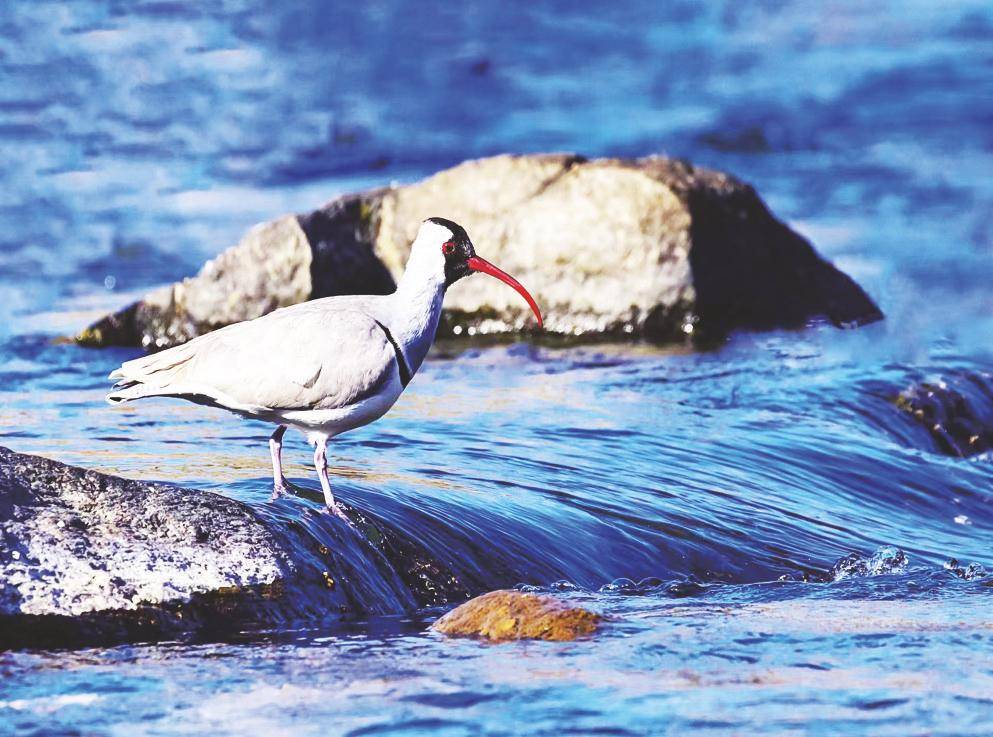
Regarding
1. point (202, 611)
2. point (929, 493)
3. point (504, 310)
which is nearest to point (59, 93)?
point (504, 310)

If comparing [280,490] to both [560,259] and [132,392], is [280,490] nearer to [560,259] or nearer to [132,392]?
[132,392]

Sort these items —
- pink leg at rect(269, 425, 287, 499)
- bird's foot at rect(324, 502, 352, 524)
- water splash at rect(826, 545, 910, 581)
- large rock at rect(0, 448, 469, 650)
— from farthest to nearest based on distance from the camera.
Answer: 1. water splash at rect(826, 545, 910, 581)
2. pink leg at rect(269, 425, 287, 499)
3. bird's foot at rect(324, 502, 352, 524)
4. large rock at rect(0, 448, 469, 650)

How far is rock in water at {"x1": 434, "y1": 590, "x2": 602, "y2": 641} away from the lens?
5309mm

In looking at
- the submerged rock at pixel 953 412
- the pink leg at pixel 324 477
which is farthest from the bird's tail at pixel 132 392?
the submerged rock at pixel 953 412

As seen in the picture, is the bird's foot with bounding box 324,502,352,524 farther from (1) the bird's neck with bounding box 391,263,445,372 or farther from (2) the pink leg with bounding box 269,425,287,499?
(1) the bird's neck with bounding box 391,263,445,372

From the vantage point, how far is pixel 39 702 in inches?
180

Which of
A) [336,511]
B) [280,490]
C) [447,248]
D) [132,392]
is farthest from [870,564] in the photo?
[132,392]

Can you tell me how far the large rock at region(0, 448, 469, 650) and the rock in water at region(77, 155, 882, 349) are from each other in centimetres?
657

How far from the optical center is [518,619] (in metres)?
5.34

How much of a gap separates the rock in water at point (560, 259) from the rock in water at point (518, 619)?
22.8ft

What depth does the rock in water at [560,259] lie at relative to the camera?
1228cm

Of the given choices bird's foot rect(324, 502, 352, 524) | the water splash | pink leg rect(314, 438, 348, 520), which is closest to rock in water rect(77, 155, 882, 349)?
the water splash

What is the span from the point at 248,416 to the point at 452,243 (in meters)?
1.14

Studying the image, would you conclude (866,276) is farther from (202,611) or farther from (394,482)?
(202,611)
